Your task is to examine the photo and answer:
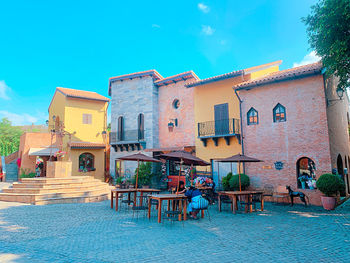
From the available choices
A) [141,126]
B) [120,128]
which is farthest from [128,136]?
[141,126]

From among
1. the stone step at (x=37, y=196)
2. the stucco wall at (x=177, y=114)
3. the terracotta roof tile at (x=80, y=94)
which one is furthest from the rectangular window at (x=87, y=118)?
the stone step at (x=37, y=196)

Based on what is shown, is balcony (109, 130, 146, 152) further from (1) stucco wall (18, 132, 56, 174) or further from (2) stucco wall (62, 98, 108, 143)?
(1) stucco wall (18, 132, 56, 174)

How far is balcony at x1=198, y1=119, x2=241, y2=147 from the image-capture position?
49.9ft

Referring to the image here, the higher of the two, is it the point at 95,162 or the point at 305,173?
the point at 95,162

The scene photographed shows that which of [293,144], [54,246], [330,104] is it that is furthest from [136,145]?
[54,246]

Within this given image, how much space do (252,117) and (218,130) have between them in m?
2.64

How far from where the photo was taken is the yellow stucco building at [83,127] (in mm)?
24031

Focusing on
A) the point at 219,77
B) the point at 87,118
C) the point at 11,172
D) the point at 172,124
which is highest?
the point at 219,77

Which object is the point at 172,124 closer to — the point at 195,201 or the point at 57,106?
the point at 195,201

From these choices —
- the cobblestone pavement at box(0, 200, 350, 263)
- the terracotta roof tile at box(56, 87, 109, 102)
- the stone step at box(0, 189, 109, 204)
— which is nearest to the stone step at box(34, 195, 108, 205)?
the stone step at box(0, 189, 109, 204)

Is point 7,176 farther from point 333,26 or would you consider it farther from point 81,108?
point 333,26

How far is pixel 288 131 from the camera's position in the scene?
42.1 ft

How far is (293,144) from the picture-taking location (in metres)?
12.6

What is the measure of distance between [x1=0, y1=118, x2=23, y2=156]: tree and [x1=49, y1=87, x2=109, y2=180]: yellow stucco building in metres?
16.3
